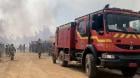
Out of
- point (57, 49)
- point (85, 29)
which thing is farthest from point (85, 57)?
point (57, 49)

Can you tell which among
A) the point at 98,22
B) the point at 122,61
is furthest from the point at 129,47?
the point at 98,22

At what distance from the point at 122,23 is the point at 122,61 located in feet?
5.60

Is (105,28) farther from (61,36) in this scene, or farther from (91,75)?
(61,36)

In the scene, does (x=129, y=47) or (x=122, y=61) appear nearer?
(x=122, y=61)

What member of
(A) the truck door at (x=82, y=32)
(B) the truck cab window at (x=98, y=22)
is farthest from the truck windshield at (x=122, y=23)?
(A) the truck door at (x=82, y=32)

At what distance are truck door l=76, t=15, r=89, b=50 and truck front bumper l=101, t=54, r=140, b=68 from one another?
2.54 metres

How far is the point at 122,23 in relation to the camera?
1512cm

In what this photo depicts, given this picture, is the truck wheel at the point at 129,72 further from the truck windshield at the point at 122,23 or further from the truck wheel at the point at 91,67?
the truck windshield at the point at 122,23

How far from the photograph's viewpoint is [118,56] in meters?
14.6

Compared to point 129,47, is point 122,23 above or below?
above

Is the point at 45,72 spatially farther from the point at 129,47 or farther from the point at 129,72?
the point at 129,47

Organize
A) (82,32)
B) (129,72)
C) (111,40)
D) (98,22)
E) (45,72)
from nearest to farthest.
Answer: (111,40) < (98,22) < (129,72) < (82,32) < (45,72)

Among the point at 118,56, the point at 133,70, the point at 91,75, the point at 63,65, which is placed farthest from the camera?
the point at 63,65

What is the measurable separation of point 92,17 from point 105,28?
135 centimetres
